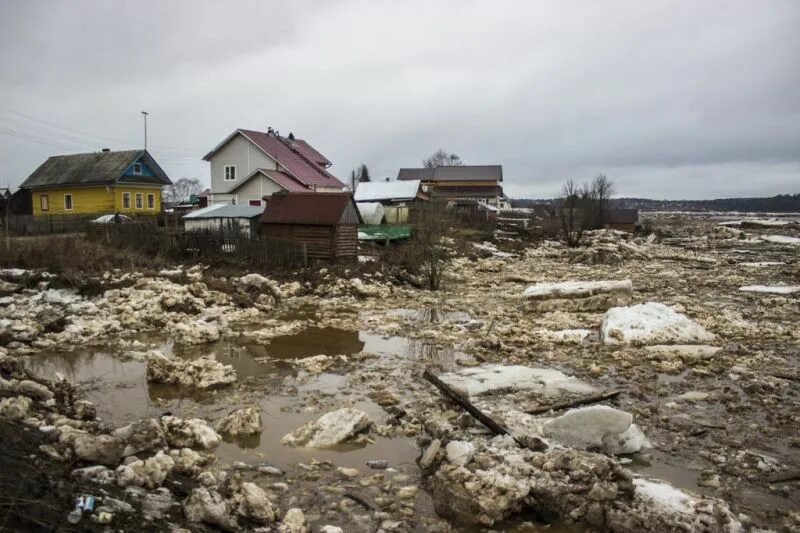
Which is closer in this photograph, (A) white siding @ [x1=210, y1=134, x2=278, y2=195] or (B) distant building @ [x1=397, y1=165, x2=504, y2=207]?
(A) white siding @ [x1=210, y1=134, x2=278, y2=195]

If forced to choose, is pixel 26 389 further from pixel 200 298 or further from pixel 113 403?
pixel 200 298

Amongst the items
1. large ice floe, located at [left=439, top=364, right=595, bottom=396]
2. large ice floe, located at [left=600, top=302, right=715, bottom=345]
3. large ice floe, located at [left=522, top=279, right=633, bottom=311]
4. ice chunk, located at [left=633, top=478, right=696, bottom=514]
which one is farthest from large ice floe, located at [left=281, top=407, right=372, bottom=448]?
large ice floe, located at [left=522, top=279, right=633, bottom=311]

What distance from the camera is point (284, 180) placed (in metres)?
33.1

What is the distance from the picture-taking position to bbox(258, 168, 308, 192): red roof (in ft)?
107

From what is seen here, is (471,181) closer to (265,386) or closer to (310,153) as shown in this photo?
(310,153)

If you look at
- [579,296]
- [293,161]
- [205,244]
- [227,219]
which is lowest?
[579,296]

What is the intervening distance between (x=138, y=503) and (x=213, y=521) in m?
0.55

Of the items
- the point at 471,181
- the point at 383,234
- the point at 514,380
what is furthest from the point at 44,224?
the point at 471,181

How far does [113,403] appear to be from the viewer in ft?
24.1

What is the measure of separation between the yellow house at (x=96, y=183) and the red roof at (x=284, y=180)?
7.50m

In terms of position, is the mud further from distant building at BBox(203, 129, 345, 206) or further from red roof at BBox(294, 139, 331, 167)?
red roof at BBox(294, 139, 331, 167)

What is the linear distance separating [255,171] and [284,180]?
1.71 meters

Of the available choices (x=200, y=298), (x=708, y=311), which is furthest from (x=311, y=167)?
(x=708, y=311)

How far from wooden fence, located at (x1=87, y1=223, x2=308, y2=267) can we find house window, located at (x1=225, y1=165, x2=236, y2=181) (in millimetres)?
16852
